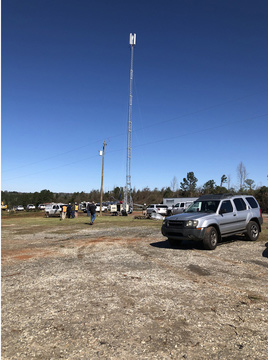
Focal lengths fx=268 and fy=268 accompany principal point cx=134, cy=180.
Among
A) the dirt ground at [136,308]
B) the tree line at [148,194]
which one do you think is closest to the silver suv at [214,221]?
the dirt ground at [136,308]

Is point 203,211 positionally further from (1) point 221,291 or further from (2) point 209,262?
(1) point 221,291

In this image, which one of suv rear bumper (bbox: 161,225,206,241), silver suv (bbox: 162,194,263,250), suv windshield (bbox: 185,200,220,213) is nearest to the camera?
suv rear bumper (bbox: 161,225,206,241)

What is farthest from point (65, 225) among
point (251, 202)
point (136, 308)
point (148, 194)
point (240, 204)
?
point (148, 194)

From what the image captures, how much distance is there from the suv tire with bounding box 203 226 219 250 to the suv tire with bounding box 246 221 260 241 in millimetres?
2211

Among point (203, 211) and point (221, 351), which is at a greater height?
point (203, 211)

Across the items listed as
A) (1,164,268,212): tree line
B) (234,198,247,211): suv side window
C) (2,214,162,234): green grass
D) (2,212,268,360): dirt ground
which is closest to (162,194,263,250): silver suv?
(234,198,247,211): suv side window

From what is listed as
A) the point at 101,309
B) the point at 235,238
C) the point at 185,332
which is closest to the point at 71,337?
the point at 101,309

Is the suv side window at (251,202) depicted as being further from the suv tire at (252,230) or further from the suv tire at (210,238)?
the suv tire at (210,238)

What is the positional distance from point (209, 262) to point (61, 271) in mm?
3999

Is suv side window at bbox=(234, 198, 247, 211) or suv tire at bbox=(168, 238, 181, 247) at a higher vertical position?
suv side window at bbox=(234, 198, 247, 211)

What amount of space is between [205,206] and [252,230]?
2.45 metres

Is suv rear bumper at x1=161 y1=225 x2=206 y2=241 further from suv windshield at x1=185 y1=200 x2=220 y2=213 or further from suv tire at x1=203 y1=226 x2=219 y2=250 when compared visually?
suv windshield at x1=185 y1=200 x2=220 y2=213

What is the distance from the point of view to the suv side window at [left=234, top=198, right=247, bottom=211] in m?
10.7

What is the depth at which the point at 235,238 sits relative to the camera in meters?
11.9
